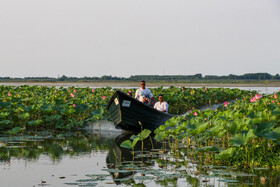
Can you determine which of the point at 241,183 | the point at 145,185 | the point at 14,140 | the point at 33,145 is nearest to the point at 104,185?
the point at 145,185

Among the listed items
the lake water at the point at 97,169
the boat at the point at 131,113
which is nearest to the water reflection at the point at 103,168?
the lake water at the point at 97,169

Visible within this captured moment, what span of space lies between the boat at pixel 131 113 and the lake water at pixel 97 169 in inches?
59.1

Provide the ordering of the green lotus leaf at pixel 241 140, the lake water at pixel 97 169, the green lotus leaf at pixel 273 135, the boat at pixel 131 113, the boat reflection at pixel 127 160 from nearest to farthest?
the lake water at pixel 97 169, the green lotus leaf at pixel 241 140, the green lotus leaf at pixel 273 135, the boat reflection at pixel 127 160, the boat at pixel 131 113

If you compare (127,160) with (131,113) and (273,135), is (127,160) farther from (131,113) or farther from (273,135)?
(131,113)

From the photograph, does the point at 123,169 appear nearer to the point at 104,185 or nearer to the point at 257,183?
the point at 104,185

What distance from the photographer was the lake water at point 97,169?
594 cm

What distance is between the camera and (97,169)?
272 inches

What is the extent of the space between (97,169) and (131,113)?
4.51 meters

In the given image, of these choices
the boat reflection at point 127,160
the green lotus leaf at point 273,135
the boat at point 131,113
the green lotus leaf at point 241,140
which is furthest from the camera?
the boat at point 131,113

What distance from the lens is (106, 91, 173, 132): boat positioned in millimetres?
11164

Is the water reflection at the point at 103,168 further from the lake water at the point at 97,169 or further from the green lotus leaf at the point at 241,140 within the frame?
the green lotus leaf at the point at 241,140

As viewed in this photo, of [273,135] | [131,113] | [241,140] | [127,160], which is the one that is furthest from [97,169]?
[131,113]

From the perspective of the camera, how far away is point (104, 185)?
18.8 ft

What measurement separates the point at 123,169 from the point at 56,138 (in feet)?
14.8
